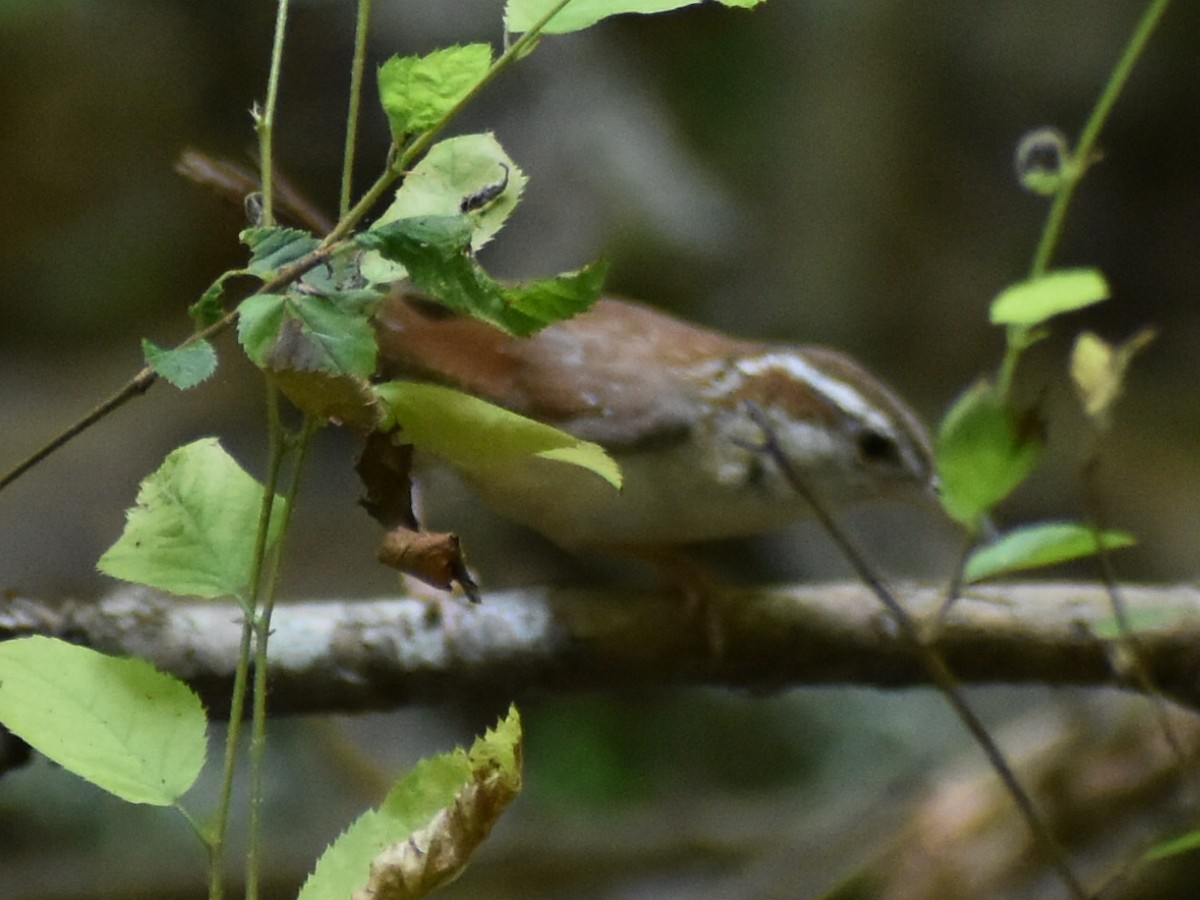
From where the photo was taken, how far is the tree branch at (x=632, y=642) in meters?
1.25

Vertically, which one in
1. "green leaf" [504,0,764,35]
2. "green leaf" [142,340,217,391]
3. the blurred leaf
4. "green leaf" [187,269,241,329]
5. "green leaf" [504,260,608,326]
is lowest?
the blurred leaf

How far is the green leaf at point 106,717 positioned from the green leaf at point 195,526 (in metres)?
0.07

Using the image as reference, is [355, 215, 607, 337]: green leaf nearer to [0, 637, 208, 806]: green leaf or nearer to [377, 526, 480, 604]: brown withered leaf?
[377, 526, 480, 604]: brown withered leaf

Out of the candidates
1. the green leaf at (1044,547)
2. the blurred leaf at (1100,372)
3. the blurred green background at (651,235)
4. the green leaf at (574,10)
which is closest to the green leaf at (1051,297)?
the blurred leaf at (1100,372)

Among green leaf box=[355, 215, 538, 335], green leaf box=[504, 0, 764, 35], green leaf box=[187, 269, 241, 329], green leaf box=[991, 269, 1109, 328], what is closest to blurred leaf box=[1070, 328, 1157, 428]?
green leaf box=[991, 269, 1109, 328]

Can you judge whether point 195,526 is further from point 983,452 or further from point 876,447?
point 876,447

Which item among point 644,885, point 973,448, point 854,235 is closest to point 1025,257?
point 854,235

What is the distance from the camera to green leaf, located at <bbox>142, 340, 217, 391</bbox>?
23.1 inches

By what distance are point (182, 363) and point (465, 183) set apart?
7.9 inches

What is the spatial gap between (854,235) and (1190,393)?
133cm

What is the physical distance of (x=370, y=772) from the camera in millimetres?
2453

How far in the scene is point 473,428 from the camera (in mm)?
677

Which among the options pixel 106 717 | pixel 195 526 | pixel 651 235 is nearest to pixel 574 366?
pixel 195 526

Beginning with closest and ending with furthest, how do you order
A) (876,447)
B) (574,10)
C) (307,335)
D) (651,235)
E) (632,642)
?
(307,335), (574,10), (632,642), (876,447), (651,235)
